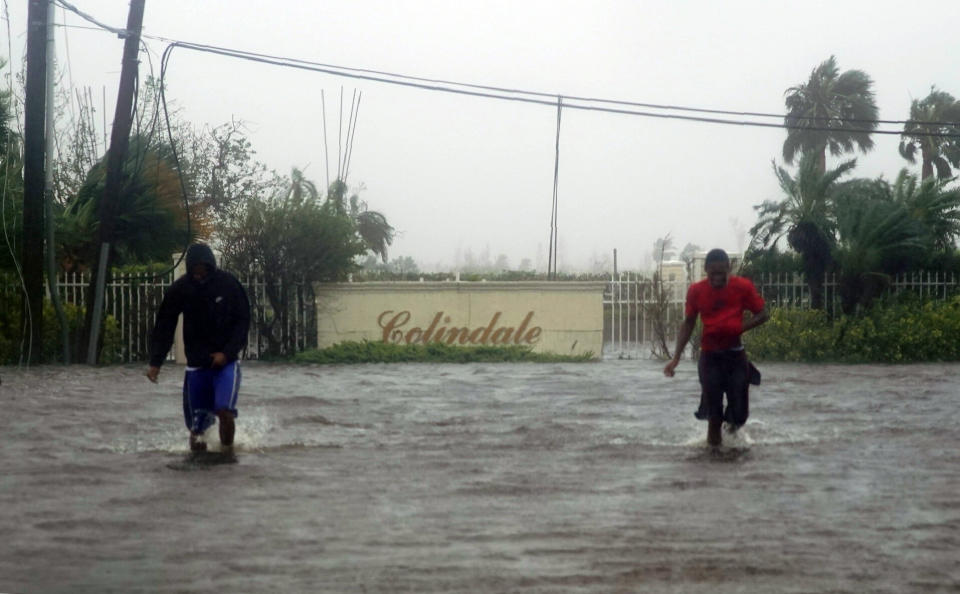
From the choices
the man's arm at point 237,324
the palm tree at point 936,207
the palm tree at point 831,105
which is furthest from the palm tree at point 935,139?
the man's arm at point 237,324

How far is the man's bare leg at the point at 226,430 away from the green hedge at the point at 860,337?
16653 millimetres

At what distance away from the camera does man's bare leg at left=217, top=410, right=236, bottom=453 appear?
11845 mm

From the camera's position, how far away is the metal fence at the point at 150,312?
28.0 meters

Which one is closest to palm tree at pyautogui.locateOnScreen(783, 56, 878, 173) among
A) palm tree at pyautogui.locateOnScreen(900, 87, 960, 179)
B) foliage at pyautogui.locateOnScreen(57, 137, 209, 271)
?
palm tree at pyautogui.locateOnScreen(900, 87, 960, 179)

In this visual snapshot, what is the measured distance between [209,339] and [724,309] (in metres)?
4.20

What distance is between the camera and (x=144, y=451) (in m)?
12.0

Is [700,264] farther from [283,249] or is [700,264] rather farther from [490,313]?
[283,249]

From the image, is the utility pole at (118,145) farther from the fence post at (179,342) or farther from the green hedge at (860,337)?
the green hedge at (860,337)

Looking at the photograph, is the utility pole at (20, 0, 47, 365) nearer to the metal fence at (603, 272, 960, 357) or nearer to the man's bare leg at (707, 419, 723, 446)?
the metal fence at (603, 272, 960, 357)

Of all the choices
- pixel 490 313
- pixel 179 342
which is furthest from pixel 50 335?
pixel 490 313

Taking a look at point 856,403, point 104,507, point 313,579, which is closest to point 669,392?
point 856,403

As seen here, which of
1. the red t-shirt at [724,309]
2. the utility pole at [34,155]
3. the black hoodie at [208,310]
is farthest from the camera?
the utility pole at [34,155]

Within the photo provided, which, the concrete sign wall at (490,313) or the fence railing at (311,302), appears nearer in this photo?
the fence railing at (311,302)

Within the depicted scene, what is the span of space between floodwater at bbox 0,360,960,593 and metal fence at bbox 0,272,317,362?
10.6m
